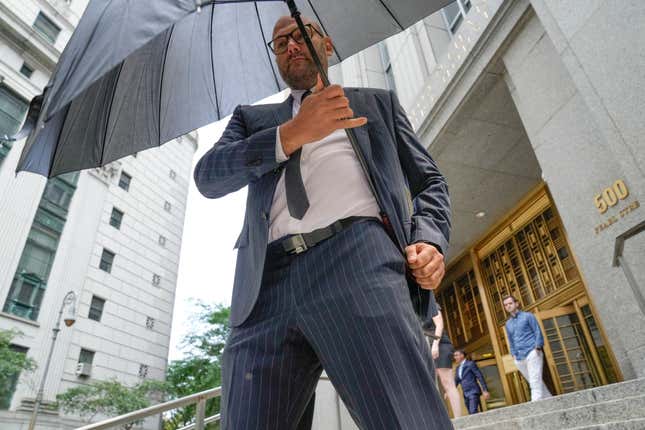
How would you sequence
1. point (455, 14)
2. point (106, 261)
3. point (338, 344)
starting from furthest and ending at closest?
point (106, 261), point (455, 14), point (338, 344)

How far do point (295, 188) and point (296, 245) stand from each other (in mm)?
188

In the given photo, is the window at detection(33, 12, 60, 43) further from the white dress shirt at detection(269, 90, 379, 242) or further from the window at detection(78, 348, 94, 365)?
the white dress shirt at detection(269, 90, 379, 242)

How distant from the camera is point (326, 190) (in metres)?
1.33

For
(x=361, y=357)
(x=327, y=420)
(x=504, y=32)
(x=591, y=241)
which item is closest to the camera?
(x=361, y=357)

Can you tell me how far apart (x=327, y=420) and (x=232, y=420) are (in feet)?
15.4

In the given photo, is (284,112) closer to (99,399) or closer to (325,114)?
(325,114)

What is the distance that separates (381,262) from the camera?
3.66 feet

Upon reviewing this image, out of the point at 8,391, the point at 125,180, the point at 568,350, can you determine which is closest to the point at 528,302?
the point at 568,350

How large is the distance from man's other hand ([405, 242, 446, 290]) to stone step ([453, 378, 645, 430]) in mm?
3456

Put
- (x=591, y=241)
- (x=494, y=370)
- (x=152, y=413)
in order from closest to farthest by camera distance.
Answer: (x=152, y=413) → (x=591, y=241) → (x=494, y=370)

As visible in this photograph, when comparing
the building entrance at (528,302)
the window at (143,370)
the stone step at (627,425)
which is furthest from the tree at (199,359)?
the stone step at (627,425)

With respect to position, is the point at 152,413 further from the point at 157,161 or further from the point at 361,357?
the point at 157,161

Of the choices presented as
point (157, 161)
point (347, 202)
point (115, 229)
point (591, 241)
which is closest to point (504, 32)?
point (591, 241)

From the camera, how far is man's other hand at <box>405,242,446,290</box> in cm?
112
